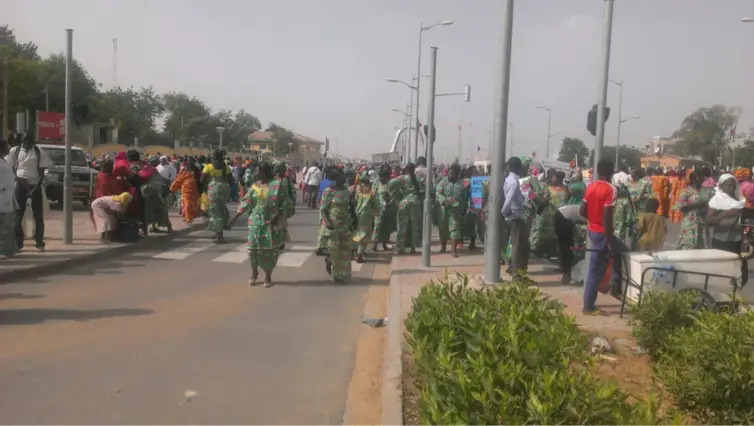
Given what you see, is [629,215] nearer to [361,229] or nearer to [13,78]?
[361,229]

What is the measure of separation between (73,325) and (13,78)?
46.8 m

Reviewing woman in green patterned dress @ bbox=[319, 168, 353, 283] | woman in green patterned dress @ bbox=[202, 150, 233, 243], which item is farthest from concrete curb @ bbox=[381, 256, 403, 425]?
woman in green patterned dress @ bbox=[202, 150, 233, 243]

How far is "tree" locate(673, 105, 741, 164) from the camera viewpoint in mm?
72438

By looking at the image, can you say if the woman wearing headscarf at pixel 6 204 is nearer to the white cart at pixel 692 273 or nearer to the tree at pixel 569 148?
the white cart at pixel 692 273

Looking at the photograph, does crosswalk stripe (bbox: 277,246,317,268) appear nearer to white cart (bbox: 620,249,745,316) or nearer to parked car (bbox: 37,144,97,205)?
white cart (bbox: 620,249,745,316)

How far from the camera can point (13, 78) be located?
46562 millimetres

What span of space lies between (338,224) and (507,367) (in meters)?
6.25

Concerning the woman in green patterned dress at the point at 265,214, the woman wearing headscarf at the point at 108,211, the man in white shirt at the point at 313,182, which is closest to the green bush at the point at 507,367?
the woman in green patterned dress at the point at 265,214

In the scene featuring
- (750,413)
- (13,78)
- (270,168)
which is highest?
(13,78)

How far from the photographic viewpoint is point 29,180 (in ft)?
35.6

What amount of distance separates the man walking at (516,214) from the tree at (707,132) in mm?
71541

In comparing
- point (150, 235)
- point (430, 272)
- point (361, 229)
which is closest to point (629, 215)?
point (430, 272)

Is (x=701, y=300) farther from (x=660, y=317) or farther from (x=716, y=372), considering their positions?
(x=716, y=372)

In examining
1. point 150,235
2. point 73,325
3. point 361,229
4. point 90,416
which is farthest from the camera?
point 150,235
